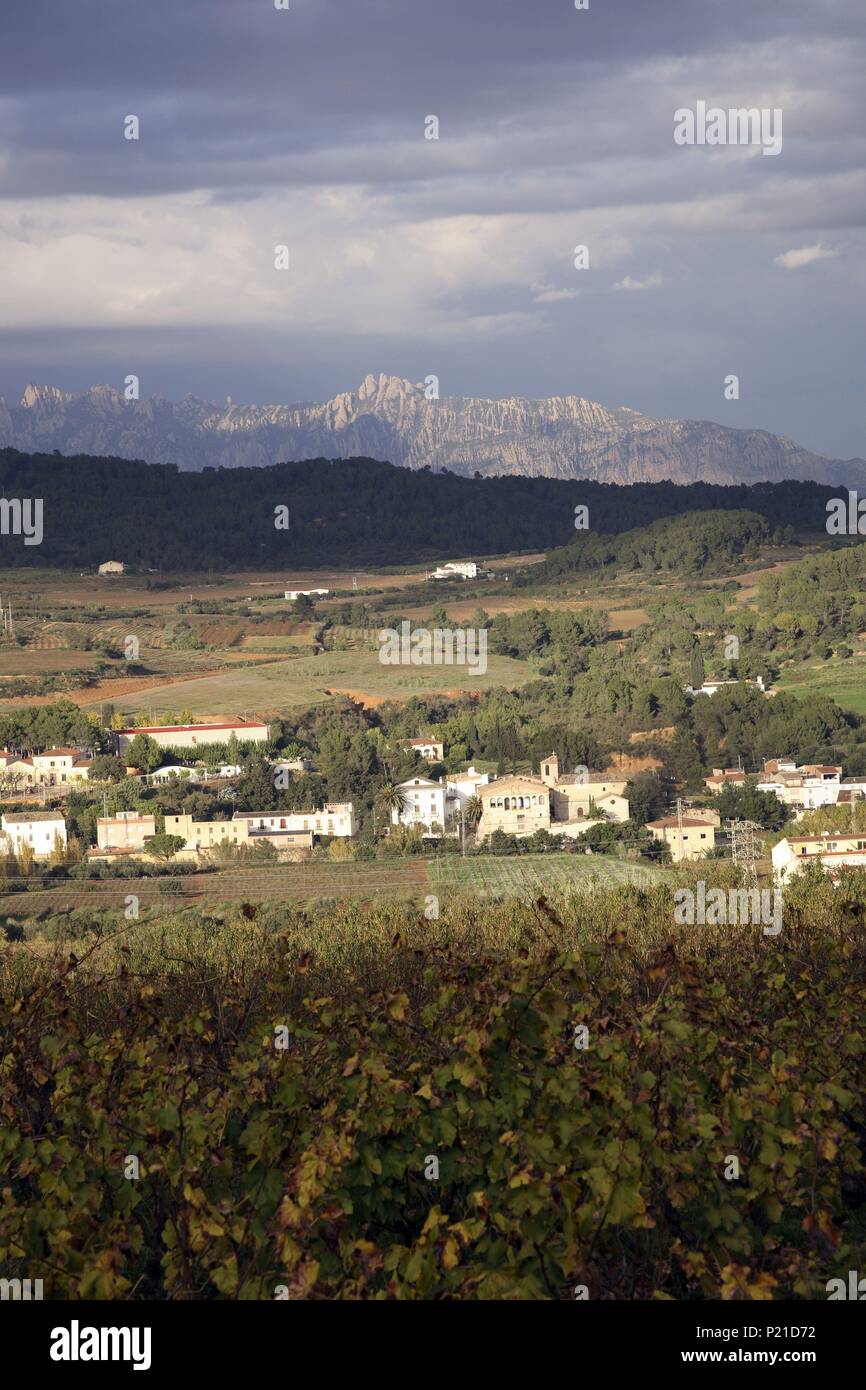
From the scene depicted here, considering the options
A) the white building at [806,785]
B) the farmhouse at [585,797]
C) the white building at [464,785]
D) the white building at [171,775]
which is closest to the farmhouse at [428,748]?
the white building at [464,785]

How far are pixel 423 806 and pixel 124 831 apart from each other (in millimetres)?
8071

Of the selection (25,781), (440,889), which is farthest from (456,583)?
(440,889)

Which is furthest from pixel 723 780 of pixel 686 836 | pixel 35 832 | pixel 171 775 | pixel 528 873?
pixel 35 832

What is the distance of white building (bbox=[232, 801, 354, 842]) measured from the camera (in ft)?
124

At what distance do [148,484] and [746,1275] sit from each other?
101 metres

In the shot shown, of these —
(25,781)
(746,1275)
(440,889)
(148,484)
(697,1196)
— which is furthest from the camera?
(148,484)

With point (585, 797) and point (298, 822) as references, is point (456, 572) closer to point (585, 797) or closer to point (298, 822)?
point (585, 797)

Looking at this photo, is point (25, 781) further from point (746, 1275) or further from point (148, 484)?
point (148, 484)

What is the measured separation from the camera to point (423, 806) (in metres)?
40.1

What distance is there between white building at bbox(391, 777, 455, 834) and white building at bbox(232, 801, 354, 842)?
4.42 ft

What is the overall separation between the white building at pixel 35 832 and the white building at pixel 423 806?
8572 mm

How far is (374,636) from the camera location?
216 ft

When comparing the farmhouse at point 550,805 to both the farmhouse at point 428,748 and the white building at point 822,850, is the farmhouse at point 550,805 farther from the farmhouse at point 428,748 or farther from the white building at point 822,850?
the white building at point 822,850

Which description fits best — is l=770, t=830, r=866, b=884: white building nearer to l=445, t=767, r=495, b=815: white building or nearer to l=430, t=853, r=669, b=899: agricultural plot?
l=430, t=853, r=669, b=899: agricultural plot
